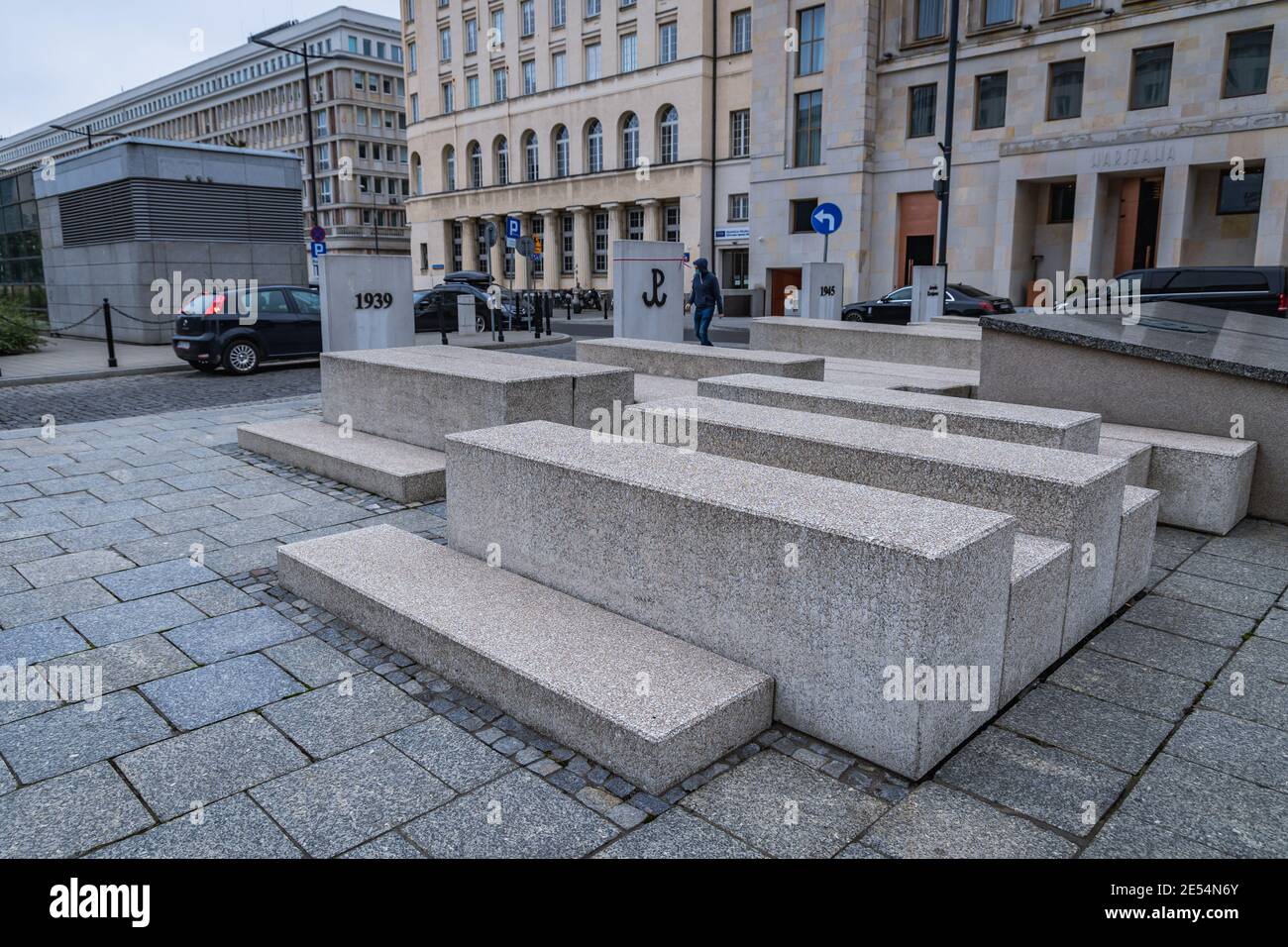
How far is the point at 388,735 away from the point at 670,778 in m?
1.16

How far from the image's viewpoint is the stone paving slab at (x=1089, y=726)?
145 inches

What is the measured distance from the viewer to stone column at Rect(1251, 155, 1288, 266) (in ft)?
89.7

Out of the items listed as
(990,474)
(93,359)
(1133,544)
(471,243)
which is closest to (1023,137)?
(93,359)

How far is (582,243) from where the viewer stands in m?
55.1

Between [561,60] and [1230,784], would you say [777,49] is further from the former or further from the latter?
[1230,784]

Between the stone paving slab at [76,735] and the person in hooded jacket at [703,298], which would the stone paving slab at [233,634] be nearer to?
the stone paving slab at [76,735]

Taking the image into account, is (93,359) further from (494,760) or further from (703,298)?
(494,760)

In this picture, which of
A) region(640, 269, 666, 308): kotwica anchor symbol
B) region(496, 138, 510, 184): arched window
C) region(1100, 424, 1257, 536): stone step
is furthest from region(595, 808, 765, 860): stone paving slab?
region(496, 138, 510, 184): arched window

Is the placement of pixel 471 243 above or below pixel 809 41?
below

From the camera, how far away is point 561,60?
55.1 m

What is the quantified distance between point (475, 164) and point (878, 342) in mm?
53539

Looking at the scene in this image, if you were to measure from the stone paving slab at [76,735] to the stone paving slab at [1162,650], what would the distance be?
4.27 metres

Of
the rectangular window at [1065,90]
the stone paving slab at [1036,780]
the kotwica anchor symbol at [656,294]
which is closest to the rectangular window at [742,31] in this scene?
the rectangular window at [1065,90]

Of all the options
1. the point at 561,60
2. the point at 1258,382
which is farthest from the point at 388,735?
the point at 561,60
